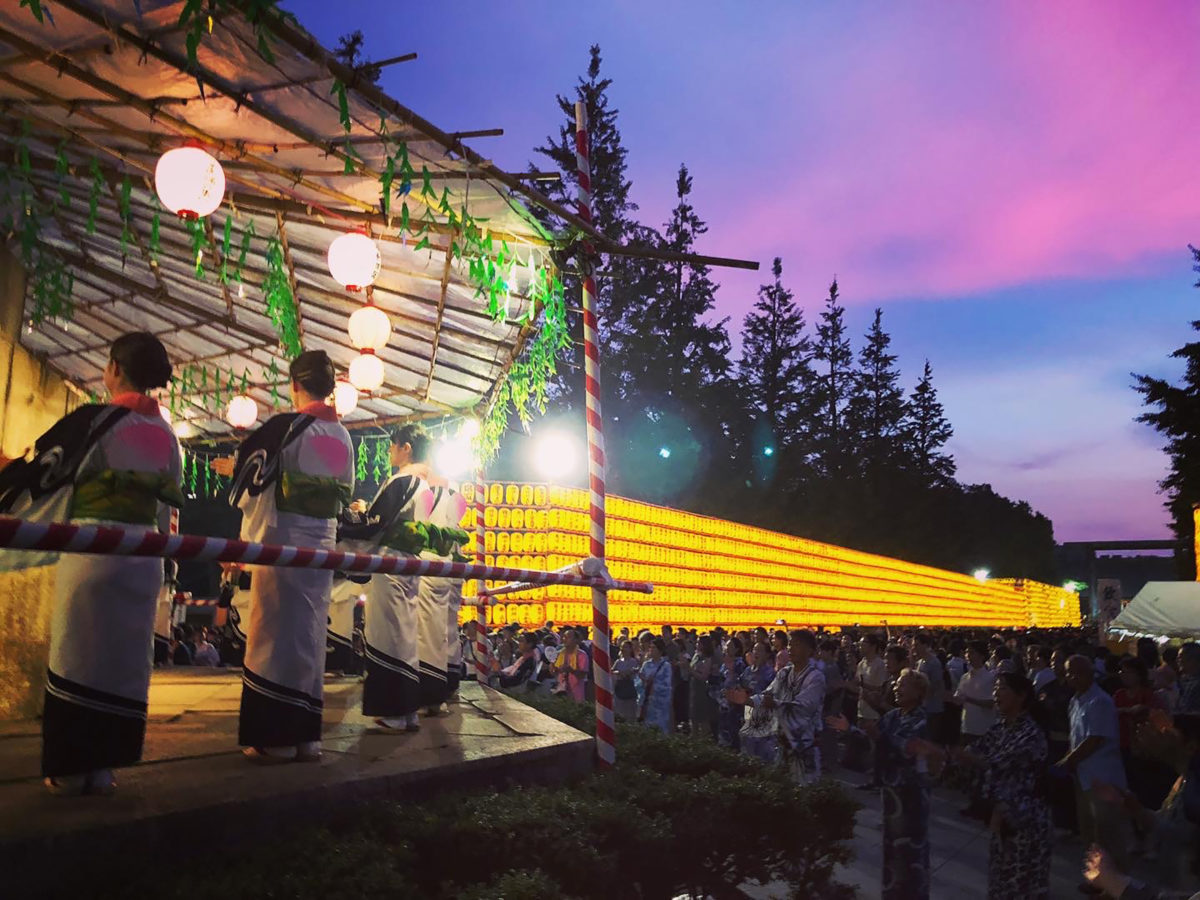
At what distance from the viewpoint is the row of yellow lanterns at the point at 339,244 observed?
225 inches

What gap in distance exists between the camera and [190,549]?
A: 3.32 metres

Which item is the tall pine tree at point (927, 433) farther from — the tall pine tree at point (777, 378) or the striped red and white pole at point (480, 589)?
the striped red and white pole at point (480, 589)

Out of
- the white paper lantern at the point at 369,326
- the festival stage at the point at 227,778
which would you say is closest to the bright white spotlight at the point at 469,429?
the white paper lantern at the point at 369,326

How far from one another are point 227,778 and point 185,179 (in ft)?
12.3

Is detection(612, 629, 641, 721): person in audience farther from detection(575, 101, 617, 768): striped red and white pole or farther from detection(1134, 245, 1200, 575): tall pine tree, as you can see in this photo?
detection(1134, 245, 1200, 575): tall pine tree

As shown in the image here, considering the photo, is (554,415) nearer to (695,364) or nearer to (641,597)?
(695,364)

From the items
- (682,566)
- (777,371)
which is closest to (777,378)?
(777,371)

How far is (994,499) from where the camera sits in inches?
2714

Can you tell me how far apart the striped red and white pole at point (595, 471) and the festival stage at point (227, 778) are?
0.66ft

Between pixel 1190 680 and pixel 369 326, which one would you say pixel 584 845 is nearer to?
pixel 369 326

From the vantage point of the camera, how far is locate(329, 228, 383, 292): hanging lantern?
691 centimetres

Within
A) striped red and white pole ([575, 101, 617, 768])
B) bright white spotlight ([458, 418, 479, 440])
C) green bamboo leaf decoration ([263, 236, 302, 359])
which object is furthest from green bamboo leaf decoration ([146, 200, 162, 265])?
bright white spotlight ([458, 418, 479, 440])

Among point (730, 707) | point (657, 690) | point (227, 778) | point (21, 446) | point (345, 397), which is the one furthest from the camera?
point (657, 690)

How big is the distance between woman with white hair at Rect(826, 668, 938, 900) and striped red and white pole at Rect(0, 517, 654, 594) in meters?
2.95
